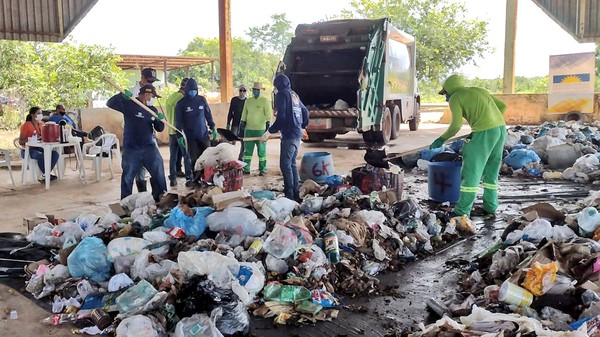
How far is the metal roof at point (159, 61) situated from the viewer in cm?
1680

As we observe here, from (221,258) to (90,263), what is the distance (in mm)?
1000

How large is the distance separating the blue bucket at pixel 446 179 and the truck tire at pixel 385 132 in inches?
200

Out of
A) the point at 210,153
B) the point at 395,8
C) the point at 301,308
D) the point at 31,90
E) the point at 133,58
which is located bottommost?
the point at 301,308

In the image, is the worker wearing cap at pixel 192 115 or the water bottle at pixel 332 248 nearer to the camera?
the water bottle at pixel 332 248

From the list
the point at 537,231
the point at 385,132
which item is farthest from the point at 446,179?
the point at 385,132

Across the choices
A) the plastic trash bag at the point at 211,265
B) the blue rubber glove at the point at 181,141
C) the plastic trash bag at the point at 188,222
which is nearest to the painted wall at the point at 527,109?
the blue rubber glove at the point at 181,141

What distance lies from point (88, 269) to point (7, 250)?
3.83 feet

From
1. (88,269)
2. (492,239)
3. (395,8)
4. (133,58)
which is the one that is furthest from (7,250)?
(395,8)

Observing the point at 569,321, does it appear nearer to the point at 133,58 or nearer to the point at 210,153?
the point at 210,153

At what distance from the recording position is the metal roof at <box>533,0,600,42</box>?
12.5 meters

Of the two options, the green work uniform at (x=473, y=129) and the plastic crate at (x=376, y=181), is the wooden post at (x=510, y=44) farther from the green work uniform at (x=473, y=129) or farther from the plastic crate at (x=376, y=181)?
the plastic crate at (x=376, y=181)

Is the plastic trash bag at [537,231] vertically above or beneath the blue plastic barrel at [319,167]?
beneath

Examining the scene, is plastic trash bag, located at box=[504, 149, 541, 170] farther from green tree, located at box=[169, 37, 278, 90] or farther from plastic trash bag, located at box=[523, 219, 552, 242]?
green tree, located at box=[169, 37, 278, 90]

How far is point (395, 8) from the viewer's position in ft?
80.7
